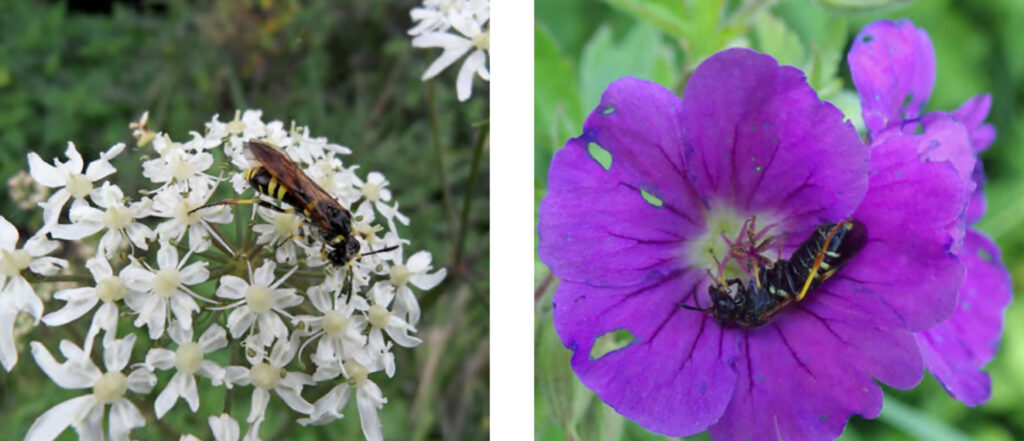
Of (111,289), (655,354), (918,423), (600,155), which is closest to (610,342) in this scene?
(655,354)

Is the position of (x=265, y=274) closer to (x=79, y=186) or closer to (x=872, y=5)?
(x=79, y=186)

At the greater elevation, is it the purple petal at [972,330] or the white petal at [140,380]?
the purple petal at [972,330]

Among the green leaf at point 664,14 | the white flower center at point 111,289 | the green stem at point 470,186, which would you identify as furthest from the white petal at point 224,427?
the green leaf at point 664,14

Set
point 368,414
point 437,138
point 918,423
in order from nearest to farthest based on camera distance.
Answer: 1. point 368,414
2. point 437,138
3. point 918,423

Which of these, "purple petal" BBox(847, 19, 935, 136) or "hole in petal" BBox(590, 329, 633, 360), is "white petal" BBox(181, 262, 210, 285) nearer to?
"hole in petal" BBox(590, 329, 633, 360)

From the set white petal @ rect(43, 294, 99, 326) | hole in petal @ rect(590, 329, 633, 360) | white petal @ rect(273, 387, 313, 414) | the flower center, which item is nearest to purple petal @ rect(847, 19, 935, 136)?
the flower center

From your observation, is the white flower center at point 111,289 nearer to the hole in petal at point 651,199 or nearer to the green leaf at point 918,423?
the hole in petal at point 651,199
